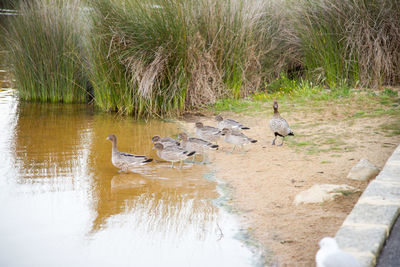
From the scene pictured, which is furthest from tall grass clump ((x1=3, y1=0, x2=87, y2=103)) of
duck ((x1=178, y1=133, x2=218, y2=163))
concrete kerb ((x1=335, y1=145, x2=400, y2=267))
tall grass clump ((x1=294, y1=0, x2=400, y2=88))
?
concrete kerb ((x1=335, y1=145, x2=400, y2=267))

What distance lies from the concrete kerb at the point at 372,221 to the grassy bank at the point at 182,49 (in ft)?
18.9

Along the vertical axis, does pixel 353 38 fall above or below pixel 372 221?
above

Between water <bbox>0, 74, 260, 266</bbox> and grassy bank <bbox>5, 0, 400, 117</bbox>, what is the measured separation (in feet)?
6.61

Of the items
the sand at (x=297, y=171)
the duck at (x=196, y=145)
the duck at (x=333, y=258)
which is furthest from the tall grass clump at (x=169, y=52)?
the duck at (x=333, y=258)

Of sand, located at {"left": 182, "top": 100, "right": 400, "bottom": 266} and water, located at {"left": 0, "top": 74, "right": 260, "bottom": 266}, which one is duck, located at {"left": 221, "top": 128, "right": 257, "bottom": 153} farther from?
water, located at {"left": 0, "top": 74, "right": 260, "bottom": 266}

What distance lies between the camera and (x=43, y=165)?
22.5 ft

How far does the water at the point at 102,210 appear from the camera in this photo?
13.8ft

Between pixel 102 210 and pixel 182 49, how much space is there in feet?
17.0

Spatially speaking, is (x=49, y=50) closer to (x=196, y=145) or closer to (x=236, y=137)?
(x=196, y=145)

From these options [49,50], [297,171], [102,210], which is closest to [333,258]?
[102,210]

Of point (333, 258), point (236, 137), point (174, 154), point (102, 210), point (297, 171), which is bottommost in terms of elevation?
point (102, 210)

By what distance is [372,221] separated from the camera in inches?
156

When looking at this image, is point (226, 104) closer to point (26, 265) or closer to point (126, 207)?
point (126, 207)

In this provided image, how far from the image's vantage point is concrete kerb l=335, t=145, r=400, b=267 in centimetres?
351
